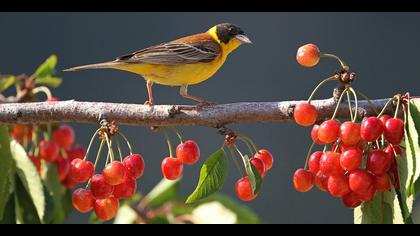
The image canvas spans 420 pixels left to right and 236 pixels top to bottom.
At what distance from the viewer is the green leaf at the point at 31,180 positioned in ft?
9.49

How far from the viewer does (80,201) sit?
2.62 metres

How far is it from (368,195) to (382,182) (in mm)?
65

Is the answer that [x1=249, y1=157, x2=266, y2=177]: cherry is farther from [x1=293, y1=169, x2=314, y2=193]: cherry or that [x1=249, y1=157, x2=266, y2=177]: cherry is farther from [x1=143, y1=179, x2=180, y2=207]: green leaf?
[x1=143, y1=179, x2=180, y2=207]: green leaf

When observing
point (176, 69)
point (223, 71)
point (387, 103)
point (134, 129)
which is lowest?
point (387, 103)

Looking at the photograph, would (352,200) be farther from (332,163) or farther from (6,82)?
(6,82)

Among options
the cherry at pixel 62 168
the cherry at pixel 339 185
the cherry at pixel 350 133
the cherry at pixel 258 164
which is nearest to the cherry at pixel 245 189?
the cherry at pixel 258 164

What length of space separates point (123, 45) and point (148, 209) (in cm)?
601

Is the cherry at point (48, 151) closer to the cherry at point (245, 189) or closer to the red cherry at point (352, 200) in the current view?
the cherry at point (245, 189)

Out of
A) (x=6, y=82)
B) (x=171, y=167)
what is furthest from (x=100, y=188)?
(x=6, y=82)

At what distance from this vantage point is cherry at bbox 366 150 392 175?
7.52ft

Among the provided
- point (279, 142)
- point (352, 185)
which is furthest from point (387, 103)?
point (279, 142)

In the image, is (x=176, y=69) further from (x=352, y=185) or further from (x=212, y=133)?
(x=212, y=133)

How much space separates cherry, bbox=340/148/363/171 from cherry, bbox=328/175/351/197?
0.24 ft

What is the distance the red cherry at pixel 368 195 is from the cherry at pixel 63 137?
1.42 meters
